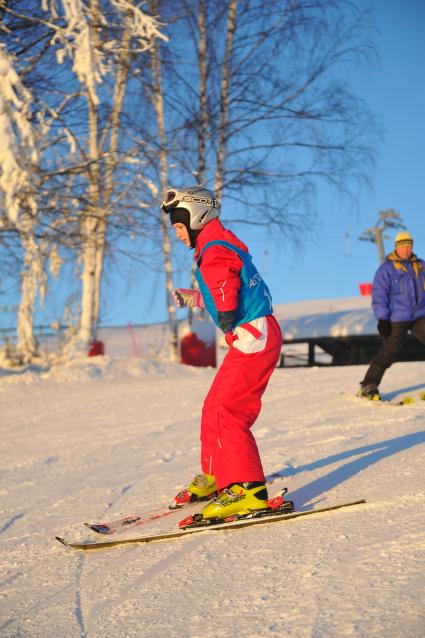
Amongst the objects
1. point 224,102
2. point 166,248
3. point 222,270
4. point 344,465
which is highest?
point 224,102

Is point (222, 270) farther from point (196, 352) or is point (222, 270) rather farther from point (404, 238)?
point (196, 352)

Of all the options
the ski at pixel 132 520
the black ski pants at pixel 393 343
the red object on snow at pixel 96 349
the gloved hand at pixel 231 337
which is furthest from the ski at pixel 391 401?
the red object on snow at pixel 96 349

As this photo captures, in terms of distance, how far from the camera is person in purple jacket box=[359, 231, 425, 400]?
26.9ft

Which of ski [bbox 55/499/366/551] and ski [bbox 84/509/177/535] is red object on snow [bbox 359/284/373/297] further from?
ski [bbox 55/499/366/551]

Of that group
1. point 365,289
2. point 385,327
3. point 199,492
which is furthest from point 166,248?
point 365,289

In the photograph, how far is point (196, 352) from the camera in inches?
619

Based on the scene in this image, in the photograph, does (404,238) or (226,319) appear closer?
(226,319)

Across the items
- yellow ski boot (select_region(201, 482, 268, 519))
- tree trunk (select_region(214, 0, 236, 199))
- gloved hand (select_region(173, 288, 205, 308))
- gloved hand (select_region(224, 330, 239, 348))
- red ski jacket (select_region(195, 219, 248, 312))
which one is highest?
tree trunk (select_region(214, 0, 236, 199))

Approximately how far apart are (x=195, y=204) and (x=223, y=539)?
1.72 meters

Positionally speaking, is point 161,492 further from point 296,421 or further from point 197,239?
point 296,421

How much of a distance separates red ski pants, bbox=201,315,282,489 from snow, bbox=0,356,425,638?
32 centimetres

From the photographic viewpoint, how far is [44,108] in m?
11.1

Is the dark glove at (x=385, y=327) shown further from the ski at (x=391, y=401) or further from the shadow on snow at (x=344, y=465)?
the shadow on snow at (x=344, y=465)

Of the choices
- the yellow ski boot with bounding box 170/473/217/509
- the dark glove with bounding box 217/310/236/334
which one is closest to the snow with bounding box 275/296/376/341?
the yellow ski boot with bounding box 170/473/217/509
